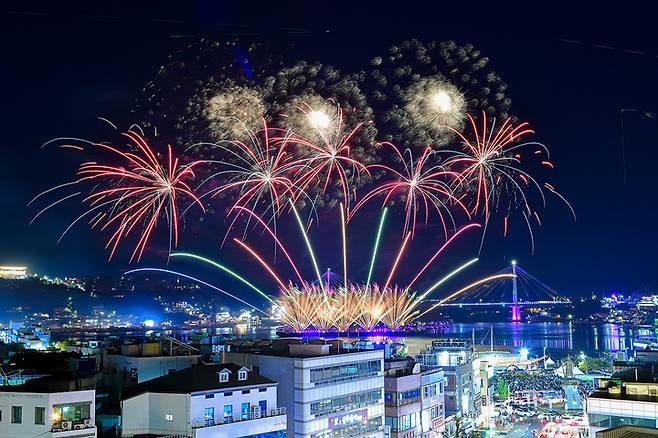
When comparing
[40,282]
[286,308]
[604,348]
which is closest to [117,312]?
[40,282]

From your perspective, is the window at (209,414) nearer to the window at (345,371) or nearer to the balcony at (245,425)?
the balcony at (245,425)

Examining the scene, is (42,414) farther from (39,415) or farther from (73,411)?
(73,411)

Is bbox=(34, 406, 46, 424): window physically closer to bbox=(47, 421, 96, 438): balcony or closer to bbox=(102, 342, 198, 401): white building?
bbox=(47, 421, 96, 438): balcony

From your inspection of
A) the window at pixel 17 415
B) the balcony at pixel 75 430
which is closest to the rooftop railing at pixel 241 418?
the balcony at pixel 75 430

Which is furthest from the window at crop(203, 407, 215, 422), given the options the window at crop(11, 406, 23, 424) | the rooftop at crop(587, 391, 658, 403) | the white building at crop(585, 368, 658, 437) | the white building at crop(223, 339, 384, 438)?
the rooftop at crop(587, 391, 658, 403)

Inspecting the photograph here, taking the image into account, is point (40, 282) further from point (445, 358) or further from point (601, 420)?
point (601, 420)

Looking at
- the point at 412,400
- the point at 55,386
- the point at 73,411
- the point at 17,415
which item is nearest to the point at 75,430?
the point at 73,411
